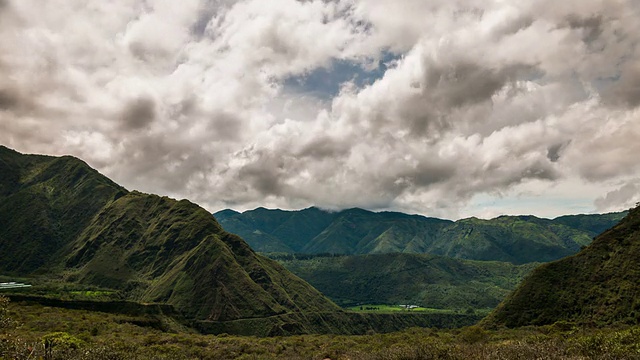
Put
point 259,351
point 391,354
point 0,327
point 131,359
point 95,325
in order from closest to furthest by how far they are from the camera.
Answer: point 0,327 < point 131,359 < point 391,354 < point 259,351 < point 95,325

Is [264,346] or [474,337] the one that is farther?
[264,346]

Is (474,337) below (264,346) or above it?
above

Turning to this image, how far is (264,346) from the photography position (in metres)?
167

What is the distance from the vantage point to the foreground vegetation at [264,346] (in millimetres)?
94188

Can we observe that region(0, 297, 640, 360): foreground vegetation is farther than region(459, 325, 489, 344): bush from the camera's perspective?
No

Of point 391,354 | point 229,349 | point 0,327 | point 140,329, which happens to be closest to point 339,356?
point 391,354

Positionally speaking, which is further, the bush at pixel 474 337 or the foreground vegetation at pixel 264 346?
the bush at pixel 474 337

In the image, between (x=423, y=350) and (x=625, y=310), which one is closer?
(x=423, y=350)

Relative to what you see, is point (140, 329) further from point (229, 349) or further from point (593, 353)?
point (593, 353)

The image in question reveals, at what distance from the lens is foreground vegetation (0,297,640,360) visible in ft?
309

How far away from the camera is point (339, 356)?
13900 cm

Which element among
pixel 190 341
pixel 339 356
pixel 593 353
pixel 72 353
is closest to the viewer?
pixel 593 353

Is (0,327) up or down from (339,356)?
up

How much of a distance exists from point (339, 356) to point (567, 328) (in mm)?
110808
